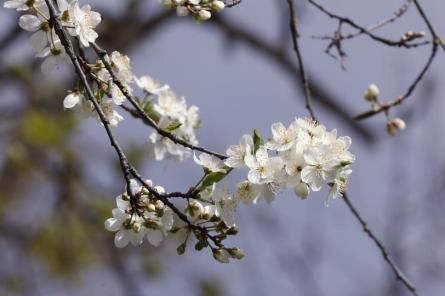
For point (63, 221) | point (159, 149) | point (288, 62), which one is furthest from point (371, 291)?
point (159, 149)

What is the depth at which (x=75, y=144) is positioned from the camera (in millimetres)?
5500

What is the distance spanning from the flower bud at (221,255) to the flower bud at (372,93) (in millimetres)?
765

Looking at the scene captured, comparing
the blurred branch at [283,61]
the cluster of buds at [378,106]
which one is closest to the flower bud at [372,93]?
the cluster of buds at [378,106]

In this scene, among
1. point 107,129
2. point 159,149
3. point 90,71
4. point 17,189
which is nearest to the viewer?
point 107,129

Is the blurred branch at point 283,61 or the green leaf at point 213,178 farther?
the blurred branch at point 283,61

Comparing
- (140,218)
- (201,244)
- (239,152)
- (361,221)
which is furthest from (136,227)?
(361,221)

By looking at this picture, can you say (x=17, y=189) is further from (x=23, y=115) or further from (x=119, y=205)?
(x=119, y=205)

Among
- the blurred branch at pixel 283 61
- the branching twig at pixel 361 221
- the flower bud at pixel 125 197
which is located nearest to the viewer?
the flower bud at pixel 125 197

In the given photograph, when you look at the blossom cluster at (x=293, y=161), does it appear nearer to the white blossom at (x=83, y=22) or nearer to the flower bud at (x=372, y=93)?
the white blossom at (x=83, y=22)

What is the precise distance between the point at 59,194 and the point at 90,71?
3.95 m

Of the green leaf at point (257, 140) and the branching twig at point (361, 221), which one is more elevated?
the green leaf at point (257, 140)

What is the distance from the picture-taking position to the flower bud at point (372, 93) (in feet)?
6.21

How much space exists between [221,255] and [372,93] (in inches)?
30.7

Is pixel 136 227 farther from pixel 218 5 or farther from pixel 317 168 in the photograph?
pixel 218 5
